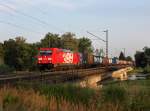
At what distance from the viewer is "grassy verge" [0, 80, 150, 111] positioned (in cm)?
1542

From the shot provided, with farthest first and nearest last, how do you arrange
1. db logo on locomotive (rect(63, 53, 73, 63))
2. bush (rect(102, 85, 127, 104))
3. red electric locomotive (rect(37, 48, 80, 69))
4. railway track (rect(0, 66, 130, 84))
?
db logo on locomotive (rect(63, 53, 73, 63)) < red electric locomotive (rect(37, 48, 80, 69)) < railway track (rect(0, 66, 130, 84)) < bush (rect(102, 85, 127, 104))

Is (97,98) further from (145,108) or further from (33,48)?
(33,48)

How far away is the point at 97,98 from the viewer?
19.0 meters

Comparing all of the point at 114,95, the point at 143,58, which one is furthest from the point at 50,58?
the point at 143,58

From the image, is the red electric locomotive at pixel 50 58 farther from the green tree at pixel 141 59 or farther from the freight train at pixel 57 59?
the green tree at pixel 141 59

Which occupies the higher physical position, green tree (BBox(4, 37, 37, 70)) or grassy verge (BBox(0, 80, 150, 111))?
green tree (BBox(4, 37, 37, 70))

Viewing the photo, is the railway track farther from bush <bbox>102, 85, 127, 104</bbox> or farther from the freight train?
the freight train

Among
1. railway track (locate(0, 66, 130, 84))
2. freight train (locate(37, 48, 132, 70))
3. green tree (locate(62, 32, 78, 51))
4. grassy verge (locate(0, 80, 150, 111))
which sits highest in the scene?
green tree (locate(62, 32, 78, 51))

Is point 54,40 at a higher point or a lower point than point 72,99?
higher

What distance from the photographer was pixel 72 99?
19.6 meters

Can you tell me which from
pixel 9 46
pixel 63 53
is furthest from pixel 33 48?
pixel 63 53

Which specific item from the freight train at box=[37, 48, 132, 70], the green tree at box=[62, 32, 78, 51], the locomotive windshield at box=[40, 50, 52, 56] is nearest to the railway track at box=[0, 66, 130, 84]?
the freight train at box=[37, 48, 132, 70]

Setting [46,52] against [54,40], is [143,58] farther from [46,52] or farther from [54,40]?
[46,52]

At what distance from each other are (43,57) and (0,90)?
42572 mm
